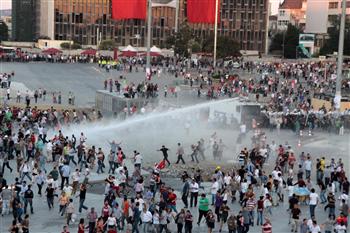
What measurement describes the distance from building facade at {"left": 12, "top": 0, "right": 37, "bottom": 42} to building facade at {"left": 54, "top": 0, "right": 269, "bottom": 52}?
12.5 m

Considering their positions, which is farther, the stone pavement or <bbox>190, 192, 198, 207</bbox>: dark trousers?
<bbox>190, 192, 198, 207</bbox>: dark trousers

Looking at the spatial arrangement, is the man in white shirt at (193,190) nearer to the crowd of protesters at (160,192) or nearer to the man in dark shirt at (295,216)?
the crowd of protesters at (160,192)

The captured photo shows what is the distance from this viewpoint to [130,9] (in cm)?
5916

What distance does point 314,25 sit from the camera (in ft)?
432

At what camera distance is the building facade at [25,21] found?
13688 cm

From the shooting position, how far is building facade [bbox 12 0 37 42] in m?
137

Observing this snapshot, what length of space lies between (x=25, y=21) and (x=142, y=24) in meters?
25.1

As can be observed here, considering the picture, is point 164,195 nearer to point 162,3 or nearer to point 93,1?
point 162,3

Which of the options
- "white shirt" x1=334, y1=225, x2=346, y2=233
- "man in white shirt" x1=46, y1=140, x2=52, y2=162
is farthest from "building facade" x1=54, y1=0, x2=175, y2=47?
"white shirt" x1=334, y1=225, x2=346, y2=233

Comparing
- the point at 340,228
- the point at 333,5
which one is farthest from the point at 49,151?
the point at 333,5

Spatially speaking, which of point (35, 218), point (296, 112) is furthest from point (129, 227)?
point (296, 112)

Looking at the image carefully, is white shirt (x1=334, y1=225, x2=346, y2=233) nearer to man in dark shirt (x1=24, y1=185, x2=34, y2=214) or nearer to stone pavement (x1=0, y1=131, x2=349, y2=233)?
stone pavement (x1=0, y1=131, x2=349, y2=233)

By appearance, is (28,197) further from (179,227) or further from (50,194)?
(179,227)

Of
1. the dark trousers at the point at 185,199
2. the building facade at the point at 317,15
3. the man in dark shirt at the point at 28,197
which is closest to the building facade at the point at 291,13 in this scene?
the building facade at the point at 317,15
